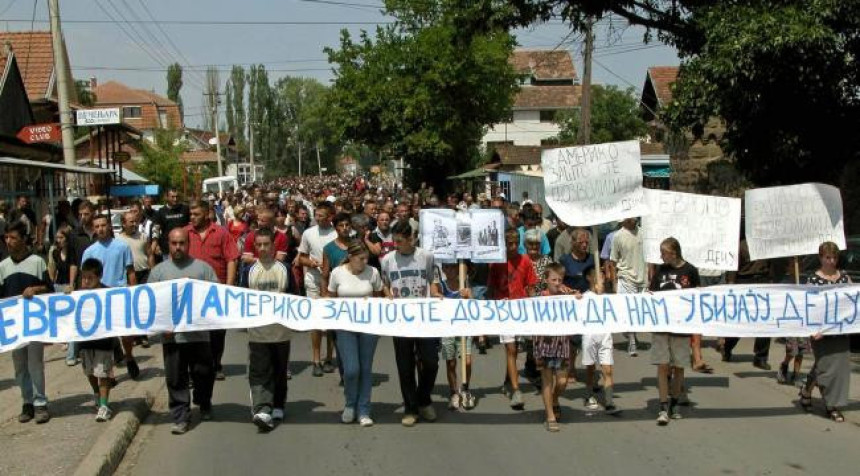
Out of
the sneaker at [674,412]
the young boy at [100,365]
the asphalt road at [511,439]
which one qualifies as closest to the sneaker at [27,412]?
the young boy at [100,365]

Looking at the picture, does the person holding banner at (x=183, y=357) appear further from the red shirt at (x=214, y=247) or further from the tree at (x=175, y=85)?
the tree at (x=175, y=85)

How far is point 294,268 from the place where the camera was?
12.1 meters

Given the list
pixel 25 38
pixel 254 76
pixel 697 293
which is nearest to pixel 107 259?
pixel 697 293

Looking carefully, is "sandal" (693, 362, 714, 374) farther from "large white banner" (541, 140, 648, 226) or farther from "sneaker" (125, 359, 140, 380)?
"sneaker" (125, 359, 140, 380)

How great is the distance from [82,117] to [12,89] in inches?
445

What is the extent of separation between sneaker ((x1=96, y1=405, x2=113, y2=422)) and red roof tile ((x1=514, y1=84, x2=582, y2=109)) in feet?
226

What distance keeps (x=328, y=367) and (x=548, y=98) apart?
67.8 m

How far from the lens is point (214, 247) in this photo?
1059cm

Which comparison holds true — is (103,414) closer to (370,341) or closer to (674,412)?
(370,341)

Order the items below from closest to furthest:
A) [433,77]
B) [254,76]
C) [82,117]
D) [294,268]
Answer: [294,268] → [82,117] → [433,77] → [254,76]

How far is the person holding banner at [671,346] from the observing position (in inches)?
334

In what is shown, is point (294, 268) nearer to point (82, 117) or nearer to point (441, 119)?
point (82, 117)

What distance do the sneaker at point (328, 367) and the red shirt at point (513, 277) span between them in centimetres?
240

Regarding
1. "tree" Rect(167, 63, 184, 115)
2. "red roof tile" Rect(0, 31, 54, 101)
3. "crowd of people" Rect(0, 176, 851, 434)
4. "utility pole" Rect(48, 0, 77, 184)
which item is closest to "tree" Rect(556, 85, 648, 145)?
"red roof tile" Rect(0, 31, 54, 101)
